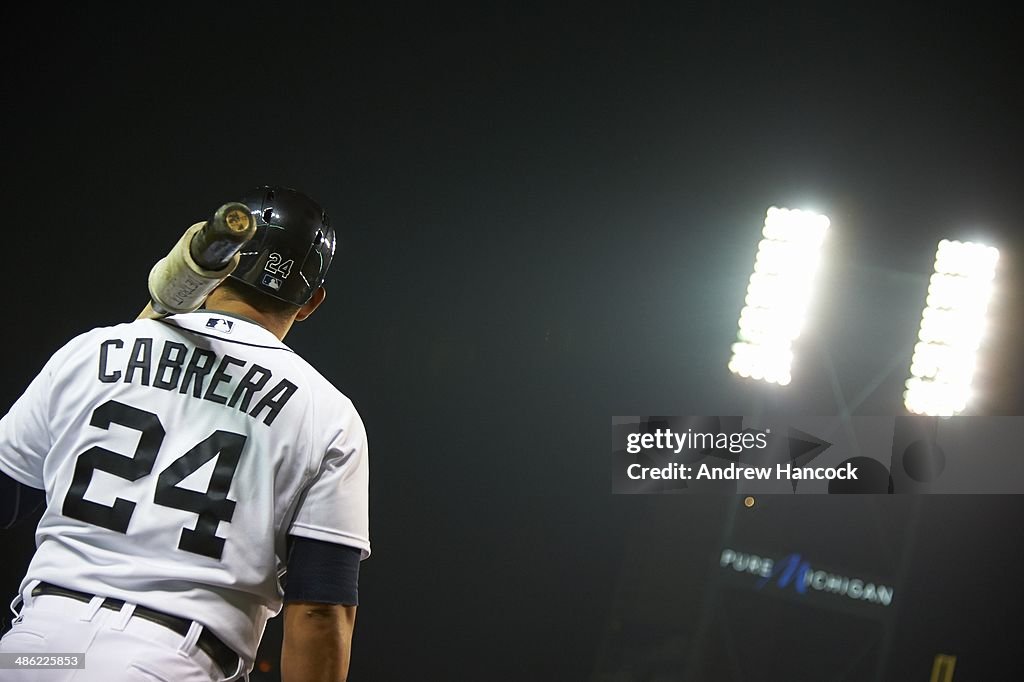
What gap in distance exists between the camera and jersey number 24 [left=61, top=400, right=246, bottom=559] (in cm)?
109

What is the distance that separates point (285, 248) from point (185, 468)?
1.40 ft

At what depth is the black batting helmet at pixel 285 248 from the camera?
137 cm

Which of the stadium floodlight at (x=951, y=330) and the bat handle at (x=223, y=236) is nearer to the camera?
the bat handle at (x=223, y=236)

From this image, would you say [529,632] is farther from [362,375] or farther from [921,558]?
[921,558]

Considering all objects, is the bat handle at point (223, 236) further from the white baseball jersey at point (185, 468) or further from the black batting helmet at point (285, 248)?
the black batting helmet at point (285, 248)

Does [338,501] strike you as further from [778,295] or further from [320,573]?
[778,295]

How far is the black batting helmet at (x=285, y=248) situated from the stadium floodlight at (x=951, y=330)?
2.77m

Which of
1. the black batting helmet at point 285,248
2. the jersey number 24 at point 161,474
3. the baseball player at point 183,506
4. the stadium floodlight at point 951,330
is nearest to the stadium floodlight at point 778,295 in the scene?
the stadium floodlight at point 951,330

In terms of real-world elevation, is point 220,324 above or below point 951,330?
below

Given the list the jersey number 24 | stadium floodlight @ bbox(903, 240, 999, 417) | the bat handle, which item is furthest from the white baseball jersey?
stadium floodlight @ bbox(903, 240, 999, 417)

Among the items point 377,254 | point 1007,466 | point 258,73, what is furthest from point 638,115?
point 1007,466

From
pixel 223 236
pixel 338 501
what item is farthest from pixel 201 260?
pixel 338 501

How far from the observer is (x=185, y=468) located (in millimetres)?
1118

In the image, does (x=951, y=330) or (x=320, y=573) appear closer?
(x=320, y=573)
